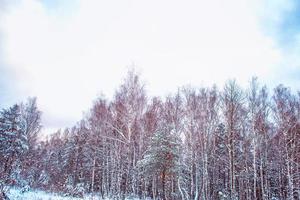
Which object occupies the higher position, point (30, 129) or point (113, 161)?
point (30, 129)

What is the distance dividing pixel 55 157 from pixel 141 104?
2875 centimetres

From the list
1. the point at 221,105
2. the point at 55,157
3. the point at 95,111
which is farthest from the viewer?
the point at 55,157

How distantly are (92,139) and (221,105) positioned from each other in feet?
48.7

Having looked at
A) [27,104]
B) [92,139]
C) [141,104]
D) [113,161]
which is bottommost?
[113,161]

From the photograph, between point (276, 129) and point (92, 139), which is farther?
point (92, 139)

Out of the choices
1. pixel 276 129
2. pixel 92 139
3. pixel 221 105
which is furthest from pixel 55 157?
pixel 276 129

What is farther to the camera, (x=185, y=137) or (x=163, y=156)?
(x=185, y=137)

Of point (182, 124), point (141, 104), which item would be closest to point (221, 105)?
point (182, 124)

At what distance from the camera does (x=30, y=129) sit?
107 ft

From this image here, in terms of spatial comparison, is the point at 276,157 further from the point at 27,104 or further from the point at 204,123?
the point at 27,104

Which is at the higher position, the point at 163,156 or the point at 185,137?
the point at 185,137

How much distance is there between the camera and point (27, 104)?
109 ft

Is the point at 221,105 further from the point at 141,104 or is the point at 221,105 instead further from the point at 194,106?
the point at 141,104

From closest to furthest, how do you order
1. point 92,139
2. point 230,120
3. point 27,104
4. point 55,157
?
point 230,120
point 92,139
point 27,104
point 55,157
